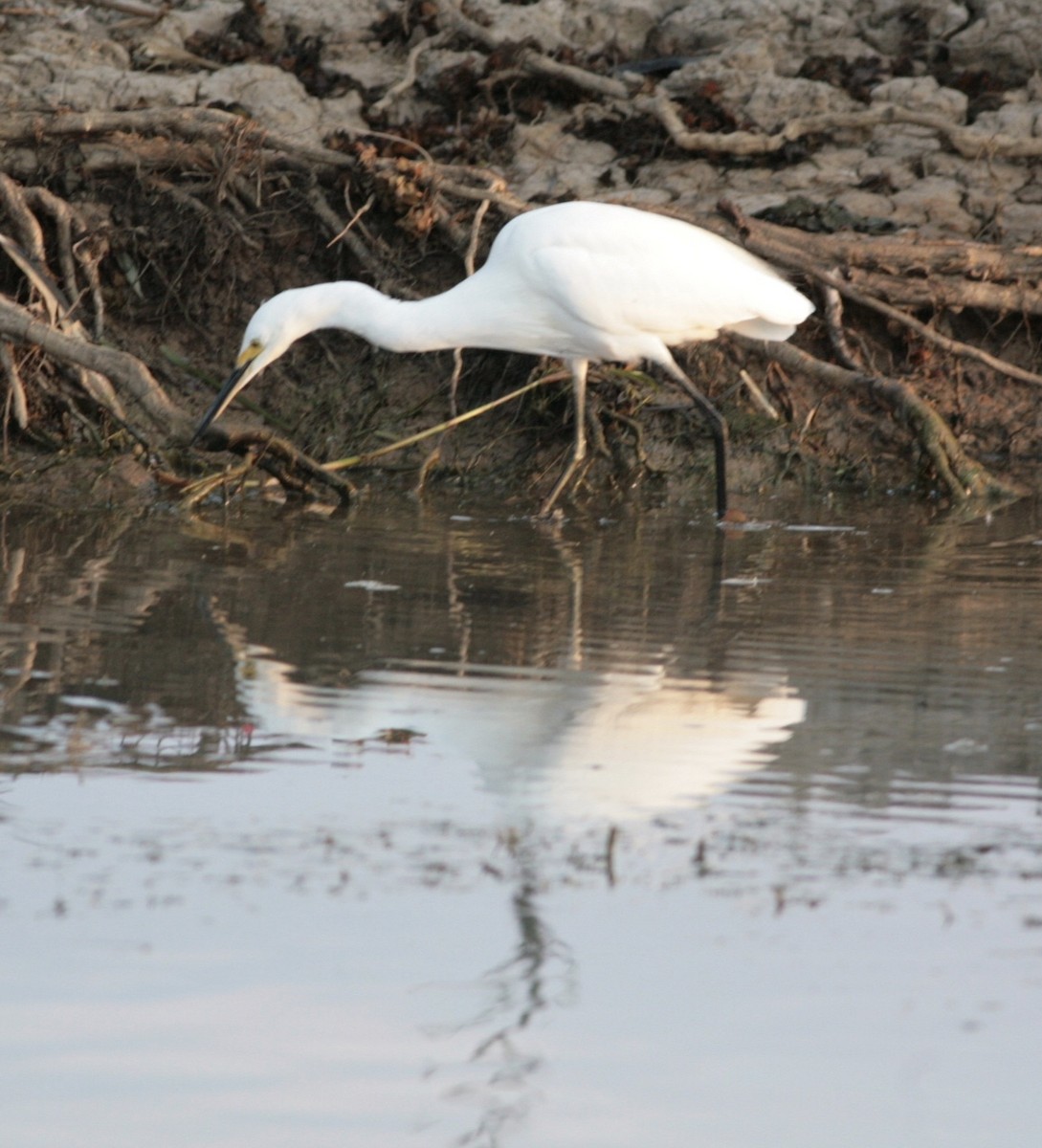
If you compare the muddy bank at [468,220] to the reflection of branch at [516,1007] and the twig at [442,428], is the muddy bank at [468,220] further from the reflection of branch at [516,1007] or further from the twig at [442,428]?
the reflection of branch at [516,1007]

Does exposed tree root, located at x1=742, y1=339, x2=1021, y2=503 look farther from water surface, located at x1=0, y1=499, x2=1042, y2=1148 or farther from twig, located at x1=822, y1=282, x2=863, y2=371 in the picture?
water surface, located at x1=0, y1=499, x2=1042, y2=1148

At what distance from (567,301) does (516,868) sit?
14.2 feet

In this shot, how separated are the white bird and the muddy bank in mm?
601

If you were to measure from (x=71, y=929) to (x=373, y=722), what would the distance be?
125 centimetres

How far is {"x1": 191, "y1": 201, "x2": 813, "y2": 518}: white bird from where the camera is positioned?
7.36 m

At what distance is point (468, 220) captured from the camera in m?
9.06

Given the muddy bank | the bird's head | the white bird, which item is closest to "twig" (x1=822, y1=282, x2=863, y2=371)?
the muddy bank

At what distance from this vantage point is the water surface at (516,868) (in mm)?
2566

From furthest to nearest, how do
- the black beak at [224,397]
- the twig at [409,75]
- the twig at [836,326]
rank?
the twig at [409,75]
the twig at [836,326]
the black beak at [224,397]

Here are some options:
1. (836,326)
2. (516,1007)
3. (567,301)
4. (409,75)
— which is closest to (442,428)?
(567,301)

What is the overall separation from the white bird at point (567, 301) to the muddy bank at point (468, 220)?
60 centimetres

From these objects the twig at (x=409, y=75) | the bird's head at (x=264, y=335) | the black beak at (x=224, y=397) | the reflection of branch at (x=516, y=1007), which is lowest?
the reflection of branch at (x=516, y=1007)

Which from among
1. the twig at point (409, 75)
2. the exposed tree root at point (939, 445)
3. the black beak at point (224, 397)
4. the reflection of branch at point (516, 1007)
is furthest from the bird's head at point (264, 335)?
the reflection of branch at point (516, 1007)

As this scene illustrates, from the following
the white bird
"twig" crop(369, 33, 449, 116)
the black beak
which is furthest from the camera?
"twig" crop(369, 33, 449, 116)
